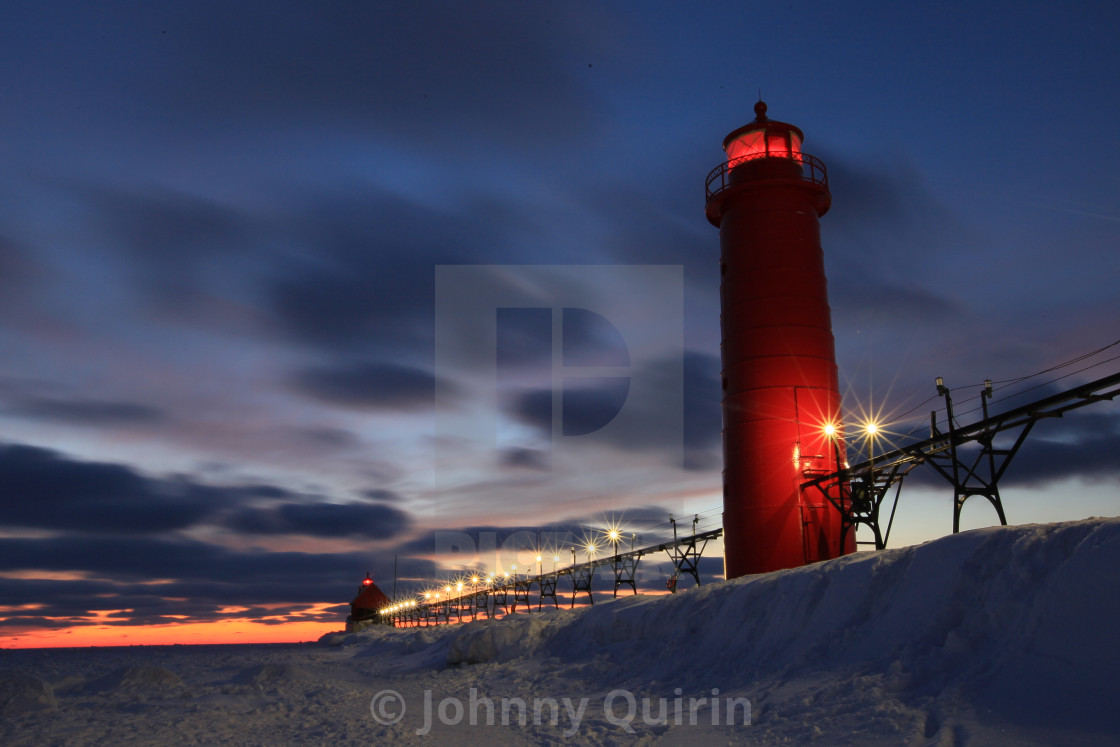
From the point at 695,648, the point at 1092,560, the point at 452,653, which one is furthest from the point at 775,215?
the point at 452,653

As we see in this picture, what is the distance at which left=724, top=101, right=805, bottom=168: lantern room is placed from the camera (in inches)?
877

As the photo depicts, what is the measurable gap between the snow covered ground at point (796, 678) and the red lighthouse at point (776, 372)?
4868 mm

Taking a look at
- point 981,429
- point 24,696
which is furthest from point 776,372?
point 24,696

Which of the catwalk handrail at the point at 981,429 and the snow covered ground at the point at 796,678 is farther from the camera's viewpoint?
the catwalk handrail at the point at 981,429

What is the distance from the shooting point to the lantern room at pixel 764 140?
22.3m

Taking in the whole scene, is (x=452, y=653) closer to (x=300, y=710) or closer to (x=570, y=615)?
(x=570, y=615)

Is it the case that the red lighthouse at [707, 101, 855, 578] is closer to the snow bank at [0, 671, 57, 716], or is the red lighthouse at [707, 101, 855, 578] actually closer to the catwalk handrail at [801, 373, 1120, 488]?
the catwalk handrail at [801, 373, 1120, 488]

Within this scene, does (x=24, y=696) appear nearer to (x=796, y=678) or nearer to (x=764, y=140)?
(x=796, y=678)

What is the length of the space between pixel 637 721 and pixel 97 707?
15.8 m

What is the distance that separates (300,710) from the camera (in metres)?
15.6

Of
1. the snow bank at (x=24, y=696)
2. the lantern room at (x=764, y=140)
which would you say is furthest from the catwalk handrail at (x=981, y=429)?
the snow bank at (x=24, y=696)

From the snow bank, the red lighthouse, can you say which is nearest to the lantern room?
the red lighthouse

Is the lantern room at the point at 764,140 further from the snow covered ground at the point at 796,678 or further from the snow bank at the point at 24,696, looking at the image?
the snow bank at the point at 24,696

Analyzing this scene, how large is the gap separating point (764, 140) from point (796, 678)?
1763 centimetres
